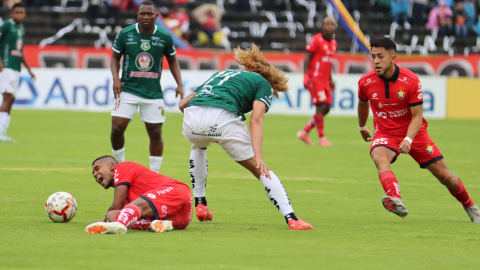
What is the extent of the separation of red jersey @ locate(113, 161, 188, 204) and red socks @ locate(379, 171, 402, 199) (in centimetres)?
202

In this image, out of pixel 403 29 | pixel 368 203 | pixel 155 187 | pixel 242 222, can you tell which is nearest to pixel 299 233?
pixel 242 222

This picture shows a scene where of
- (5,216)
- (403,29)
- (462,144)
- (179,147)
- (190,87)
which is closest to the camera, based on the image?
(5,216)

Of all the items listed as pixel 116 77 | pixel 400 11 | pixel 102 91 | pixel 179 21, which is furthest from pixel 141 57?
pixel 400 11

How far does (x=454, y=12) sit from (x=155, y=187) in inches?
1015

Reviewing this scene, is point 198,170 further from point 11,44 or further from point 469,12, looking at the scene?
point 469,12

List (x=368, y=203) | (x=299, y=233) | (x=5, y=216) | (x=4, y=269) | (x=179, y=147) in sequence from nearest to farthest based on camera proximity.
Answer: (x=4, y=269), (x=299, y=233), (x=5, y=216), (x=368, y=203), (x=179, y=147)

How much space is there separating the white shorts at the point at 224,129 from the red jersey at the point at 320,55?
9540mm

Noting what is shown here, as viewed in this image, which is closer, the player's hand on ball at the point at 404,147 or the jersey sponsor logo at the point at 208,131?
the jersey sponsor logo at the point at 208,131

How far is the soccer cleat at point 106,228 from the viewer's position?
5766 mm

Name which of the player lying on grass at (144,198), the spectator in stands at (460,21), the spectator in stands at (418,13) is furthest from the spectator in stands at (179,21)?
the player lying on grass at (144,198)

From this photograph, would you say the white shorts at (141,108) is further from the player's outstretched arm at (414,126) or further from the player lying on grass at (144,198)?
the player's outstretched arm at (414,126)

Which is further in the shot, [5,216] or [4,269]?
[5,216]

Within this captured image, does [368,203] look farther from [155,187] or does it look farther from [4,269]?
[4,269]

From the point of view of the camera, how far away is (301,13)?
30297 mm
